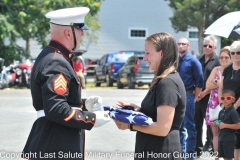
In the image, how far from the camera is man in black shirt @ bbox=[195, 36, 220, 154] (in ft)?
31.3

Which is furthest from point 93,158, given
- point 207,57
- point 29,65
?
point 29,65

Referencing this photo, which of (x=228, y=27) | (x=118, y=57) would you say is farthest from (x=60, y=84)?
(x=118, y=57)

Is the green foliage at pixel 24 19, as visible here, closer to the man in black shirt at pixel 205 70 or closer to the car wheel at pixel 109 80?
the car wheel at pixel 109 80

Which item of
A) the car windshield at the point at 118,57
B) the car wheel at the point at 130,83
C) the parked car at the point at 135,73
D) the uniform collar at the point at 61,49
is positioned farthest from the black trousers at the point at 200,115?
the car windshield at the point at 118,57

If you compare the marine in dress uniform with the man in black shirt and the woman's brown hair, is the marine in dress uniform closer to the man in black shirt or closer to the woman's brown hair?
the woman's brown hair

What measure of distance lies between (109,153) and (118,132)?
2.61 m

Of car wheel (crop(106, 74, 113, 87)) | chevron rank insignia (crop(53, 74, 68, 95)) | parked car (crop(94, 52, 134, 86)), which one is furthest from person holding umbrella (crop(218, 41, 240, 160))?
car wheel (crop(106, 74, 113, 87))

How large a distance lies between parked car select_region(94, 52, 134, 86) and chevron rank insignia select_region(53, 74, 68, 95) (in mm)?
25114

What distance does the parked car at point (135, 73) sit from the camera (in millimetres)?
25359

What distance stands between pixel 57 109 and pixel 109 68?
25747mm

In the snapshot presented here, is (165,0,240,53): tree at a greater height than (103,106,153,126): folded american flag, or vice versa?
(103,106,153,126): folded american flag

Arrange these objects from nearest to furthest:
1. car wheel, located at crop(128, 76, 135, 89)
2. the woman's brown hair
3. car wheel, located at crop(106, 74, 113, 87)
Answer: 1. the woman's brown hair
2. car wheel, located at crop(128, 76, 135, 89)
3. car wheel, located at crop(106, 74, 113, 87)

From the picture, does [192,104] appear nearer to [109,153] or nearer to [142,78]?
[109,153]

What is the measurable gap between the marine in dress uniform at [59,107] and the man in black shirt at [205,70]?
542 centimetres
